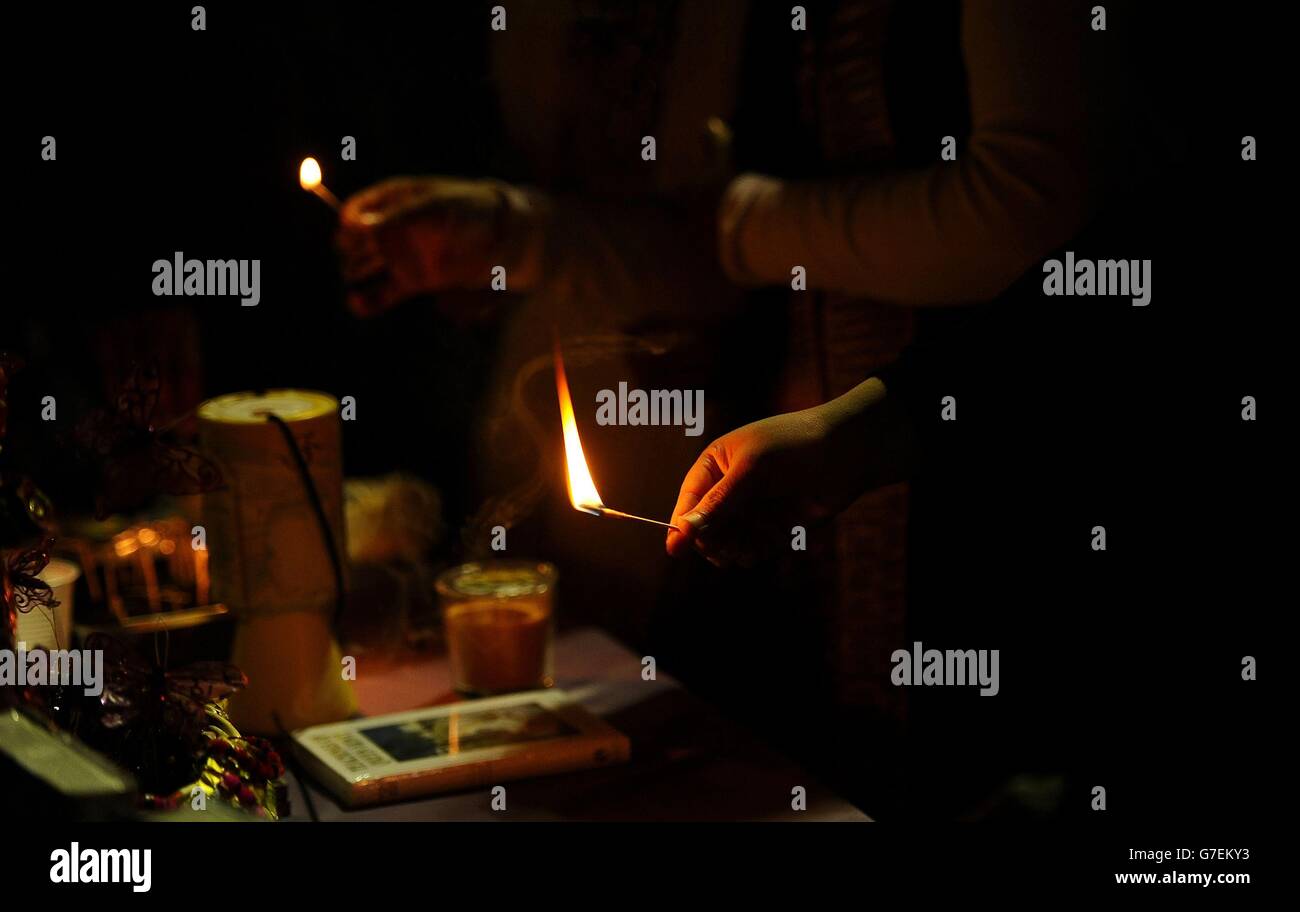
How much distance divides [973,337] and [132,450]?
711mm

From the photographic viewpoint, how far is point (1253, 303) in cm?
115

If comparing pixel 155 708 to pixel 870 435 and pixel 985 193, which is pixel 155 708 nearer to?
pixel 870 435

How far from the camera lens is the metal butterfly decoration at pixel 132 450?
1102 mm

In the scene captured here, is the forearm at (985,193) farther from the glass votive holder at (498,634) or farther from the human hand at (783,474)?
the glass votive holder at (498,634)

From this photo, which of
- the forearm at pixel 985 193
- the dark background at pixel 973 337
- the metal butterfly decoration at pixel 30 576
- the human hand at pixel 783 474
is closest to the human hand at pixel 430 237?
the dark background at pixel 973 337

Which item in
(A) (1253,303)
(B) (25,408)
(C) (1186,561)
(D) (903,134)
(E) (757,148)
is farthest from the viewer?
(B) (25,408)

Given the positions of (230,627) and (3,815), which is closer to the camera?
(3,815)

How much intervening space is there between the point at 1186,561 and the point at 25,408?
5.19 ft

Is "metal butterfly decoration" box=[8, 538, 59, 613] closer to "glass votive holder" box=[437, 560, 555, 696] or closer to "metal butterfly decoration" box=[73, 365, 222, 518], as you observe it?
"metal butterfly decoration" box=[73, 365, 222, 518]

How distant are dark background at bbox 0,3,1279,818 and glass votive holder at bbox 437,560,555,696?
0.18 meters

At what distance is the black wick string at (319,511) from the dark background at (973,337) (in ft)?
1.19

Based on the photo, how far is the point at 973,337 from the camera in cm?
105
